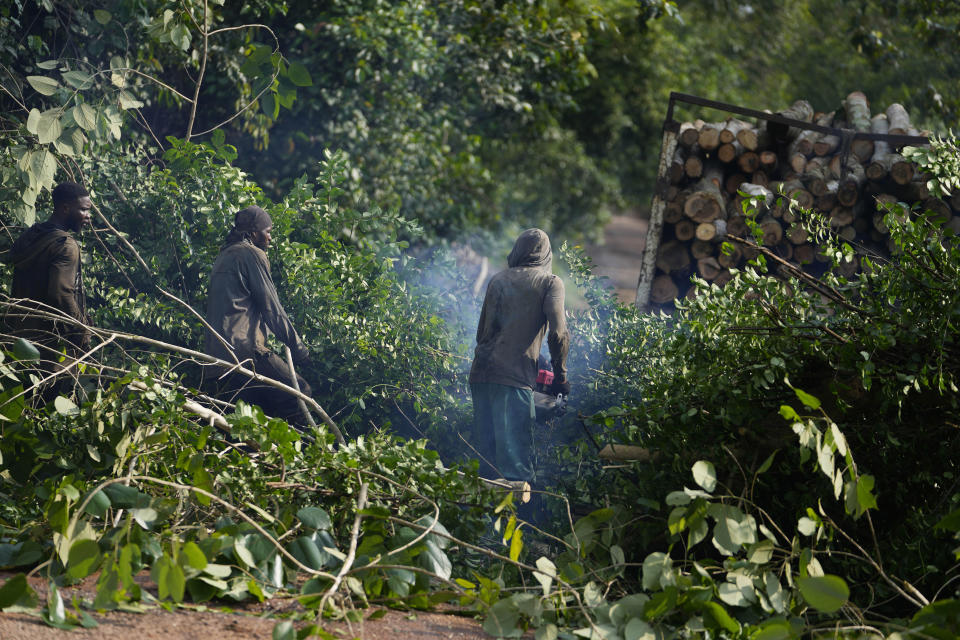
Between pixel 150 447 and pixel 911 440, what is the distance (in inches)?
110

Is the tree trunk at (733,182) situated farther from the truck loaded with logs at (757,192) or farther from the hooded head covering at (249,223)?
the hooded head covering at (249,223)

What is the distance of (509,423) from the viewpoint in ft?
17.2

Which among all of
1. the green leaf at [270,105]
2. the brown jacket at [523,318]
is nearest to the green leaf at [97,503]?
the green leaf at [270,105]

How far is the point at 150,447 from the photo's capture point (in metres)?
3.35

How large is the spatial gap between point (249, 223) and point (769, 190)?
3.99 m

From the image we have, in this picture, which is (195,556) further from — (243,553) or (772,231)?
(772,231)

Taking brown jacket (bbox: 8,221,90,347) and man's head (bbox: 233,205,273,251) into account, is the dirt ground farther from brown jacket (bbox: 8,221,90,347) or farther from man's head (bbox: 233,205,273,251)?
man's head (bbox: 233,205,273,251)

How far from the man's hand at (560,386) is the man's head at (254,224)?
77.9 inches

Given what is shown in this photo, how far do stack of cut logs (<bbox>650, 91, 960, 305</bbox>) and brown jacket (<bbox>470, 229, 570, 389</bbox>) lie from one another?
176 centimetres

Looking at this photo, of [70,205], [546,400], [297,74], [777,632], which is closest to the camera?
[777,632]

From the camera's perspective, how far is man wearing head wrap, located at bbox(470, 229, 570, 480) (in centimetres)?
513

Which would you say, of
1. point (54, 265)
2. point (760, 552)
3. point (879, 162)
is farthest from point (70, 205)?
point (879, 162)

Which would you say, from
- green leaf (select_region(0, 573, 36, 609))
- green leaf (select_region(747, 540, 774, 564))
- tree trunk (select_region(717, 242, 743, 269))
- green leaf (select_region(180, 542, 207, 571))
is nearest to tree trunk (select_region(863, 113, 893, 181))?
tree trunk (select_region(717, 242, 743, 269))

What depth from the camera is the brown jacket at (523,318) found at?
5.12 metres
